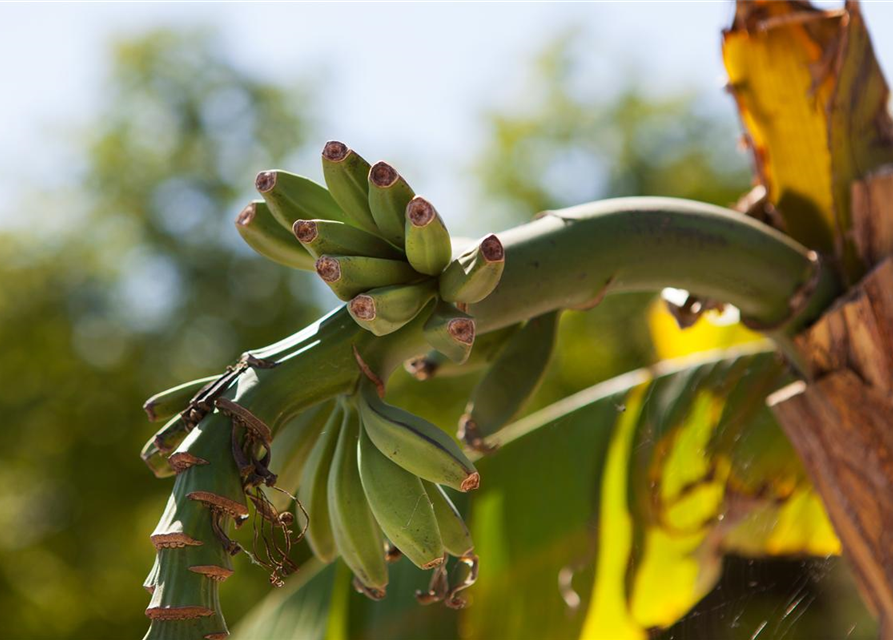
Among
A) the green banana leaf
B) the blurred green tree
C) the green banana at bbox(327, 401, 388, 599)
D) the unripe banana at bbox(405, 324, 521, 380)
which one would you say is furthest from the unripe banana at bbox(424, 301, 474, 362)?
the blurred green tree

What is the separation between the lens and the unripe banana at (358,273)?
61cm

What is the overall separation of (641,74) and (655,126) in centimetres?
66

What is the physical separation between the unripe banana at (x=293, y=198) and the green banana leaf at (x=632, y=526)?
0.60 m

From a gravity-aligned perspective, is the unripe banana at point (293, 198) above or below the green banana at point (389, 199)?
above

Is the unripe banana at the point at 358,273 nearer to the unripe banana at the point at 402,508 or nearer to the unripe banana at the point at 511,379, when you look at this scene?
the unripe banana at the point at 402,508

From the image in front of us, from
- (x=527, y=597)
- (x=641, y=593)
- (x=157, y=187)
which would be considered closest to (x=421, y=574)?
(x=527, y=597)

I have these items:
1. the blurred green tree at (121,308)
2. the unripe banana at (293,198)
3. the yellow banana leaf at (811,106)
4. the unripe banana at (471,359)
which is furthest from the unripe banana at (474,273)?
the blurred green tree at (121,308)

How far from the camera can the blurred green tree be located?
5.66m

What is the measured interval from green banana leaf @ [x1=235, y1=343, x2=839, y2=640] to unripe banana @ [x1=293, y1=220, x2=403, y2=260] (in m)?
0.60

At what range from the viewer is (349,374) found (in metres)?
0.68

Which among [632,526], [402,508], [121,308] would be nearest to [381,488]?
[402,508]

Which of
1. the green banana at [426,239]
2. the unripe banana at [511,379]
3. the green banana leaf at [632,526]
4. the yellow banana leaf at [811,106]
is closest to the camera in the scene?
the green banana at [426,239]

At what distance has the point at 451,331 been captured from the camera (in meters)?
0.61

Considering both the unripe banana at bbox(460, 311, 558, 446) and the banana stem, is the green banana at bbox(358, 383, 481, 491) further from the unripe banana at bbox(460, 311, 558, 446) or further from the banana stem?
the unripe banana at bbox(460, 311, 558, 446)
